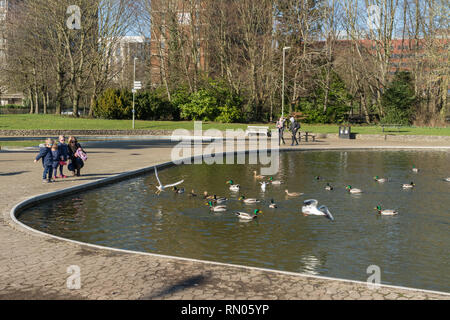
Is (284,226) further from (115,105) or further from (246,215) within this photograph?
(115,105)

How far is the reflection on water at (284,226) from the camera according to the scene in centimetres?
821

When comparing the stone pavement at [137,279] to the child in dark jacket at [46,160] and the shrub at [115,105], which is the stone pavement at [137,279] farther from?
the shrub at [115,105]

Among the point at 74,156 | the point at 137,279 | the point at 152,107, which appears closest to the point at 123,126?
the point at 152,107

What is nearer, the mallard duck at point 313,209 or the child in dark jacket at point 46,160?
the mallard duck at point 313,209

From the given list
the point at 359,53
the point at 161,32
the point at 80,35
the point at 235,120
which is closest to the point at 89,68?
the point at 80,35

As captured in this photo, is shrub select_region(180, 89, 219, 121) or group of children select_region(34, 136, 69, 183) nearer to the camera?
group of children select_region(34, 136, 69, 183)

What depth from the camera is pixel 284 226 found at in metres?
10.7

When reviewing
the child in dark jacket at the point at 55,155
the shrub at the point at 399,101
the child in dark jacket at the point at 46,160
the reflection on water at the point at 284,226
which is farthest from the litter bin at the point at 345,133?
the child in dark jacket at the point at 46,160

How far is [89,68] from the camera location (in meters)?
51.5

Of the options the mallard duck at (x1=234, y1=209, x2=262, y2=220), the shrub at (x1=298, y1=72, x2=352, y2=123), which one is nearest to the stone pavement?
the mallard duck at (x1=234, y1=209, x2=262, y2=220)

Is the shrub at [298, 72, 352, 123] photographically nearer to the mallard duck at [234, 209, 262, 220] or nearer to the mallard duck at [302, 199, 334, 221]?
the mallard duck at [302, 199, 334, 221]

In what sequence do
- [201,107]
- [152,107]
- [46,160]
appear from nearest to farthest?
[46,160] < [152,107] < [201,107]

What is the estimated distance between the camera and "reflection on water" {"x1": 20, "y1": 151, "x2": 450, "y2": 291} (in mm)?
8211

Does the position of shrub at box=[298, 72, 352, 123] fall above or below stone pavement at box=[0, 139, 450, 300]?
above
